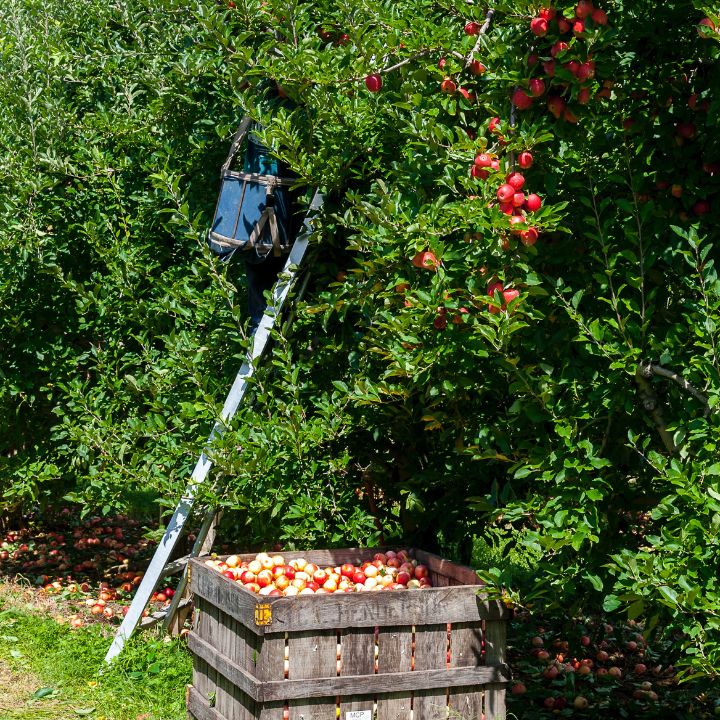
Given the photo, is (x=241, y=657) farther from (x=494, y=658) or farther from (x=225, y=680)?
(x=494, y=658)

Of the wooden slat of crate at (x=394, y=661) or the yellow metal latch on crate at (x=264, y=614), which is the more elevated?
the yellow metal latch on crate at (x=264, y=614)

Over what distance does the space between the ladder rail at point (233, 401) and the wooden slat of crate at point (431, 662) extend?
1499mm

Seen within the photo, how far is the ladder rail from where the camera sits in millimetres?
5027

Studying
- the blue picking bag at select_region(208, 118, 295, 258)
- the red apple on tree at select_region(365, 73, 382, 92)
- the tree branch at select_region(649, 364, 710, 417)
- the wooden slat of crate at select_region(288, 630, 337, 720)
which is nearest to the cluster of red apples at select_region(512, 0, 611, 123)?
the red apple on tree at select_region(365, 73, 382, 92)

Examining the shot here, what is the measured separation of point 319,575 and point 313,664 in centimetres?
53

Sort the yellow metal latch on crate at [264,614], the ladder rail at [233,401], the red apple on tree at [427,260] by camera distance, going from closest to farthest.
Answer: the red apple on tree at [427,260] → the yellow metal latch on crate at [264,614] → the ladder rail at [233,401]

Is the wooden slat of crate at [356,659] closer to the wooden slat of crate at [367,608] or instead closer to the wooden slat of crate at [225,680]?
the wooden slat of crate at [367,608]

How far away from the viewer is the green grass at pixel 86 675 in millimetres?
4852

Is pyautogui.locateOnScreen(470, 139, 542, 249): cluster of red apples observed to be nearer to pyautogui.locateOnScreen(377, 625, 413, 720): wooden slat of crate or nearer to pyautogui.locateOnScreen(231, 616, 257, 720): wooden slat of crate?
pyautogui.locateOnScreen(377, 625, 413, 720): wooden slat of crate

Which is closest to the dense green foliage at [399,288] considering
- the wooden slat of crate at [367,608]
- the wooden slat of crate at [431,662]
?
the wooden slat of crate at [367,608]

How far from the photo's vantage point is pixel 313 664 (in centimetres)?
378

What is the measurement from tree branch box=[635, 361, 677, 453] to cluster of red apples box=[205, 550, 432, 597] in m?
1.19

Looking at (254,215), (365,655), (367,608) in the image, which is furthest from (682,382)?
(254,215)

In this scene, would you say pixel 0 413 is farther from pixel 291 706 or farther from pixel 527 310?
pixel 527 310
